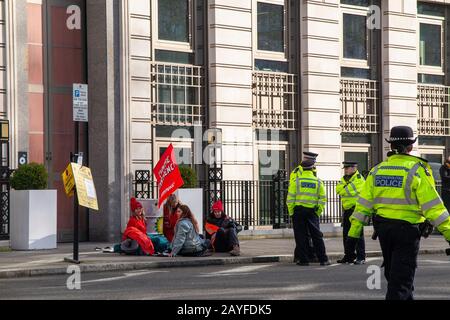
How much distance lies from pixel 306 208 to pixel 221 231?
2.36m

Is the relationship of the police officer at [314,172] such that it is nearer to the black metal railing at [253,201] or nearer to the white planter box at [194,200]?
the white planter box at [194,200]

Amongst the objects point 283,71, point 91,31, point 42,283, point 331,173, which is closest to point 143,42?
point 91,31

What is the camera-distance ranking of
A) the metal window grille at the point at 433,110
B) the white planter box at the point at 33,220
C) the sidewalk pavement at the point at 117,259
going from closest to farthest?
the sidewalk pavement at the point at 117,259 < the white planter box at the point at 33,220 < the metal window grille at the point at 433,110

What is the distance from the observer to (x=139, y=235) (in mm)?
19750

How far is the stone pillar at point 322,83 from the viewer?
27.7 meters

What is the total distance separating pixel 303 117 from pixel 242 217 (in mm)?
3599

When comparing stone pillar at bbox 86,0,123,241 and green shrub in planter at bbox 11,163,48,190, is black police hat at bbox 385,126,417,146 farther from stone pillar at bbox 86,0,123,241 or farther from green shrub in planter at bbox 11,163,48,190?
stone pillar at bbox 86,0,123,241

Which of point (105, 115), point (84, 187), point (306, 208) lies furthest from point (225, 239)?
point (105, 115)

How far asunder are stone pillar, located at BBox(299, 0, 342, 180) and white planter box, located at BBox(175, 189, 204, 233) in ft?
17.0

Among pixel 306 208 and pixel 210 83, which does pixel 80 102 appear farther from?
pixel 210 83

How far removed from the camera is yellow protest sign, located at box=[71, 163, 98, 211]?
17812 millimetres

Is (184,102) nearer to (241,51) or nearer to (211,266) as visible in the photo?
(241,51)

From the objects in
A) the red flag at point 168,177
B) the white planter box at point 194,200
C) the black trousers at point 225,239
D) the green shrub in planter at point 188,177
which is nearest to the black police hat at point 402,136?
the black trousers at point 225,239

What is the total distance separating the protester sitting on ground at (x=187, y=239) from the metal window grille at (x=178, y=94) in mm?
5779
